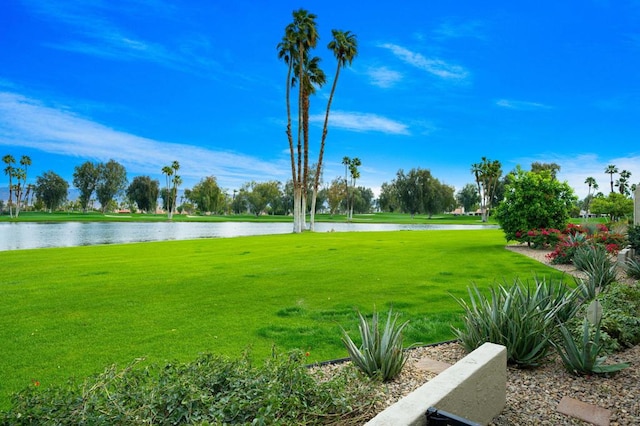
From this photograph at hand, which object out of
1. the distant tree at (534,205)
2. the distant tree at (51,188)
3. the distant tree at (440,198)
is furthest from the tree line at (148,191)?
the distant tree at (534,205)

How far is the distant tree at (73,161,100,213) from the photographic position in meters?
91.9

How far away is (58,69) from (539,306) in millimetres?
65589

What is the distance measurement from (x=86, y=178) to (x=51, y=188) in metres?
7.46

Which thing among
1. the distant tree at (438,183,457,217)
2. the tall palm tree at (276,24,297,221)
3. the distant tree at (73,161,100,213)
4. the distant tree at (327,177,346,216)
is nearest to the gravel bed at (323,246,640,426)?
the tall palm tree at (276,24,297,221)

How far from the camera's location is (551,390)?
11.0ft

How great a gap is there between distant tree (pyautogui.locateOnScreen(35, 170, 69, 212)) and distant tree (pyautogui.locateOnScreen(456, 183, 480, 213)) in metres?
102

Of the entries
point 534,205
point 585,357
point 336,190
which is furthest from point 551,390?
point 336,190

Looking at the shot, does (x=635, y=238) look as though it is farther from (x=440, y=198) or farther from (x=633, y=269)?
(x=440, y=198)

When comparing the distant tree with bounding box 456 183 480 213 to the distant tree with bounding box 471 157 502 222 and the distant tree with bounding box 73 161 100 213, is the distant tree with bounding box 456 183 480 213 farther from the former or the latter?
the distant tree with bounding box 73 161 100 213

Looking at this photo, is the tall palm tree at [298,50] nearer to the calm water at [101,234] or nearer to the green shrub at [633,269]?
the calm water at [101,234]

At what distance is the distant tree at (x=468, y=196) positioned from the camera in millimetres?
106188

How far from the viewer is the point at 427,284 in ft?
28.9

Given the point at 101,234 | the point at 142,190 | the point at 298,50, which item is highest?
the point at 298,50

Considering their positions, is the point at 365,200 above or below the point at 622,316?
above
